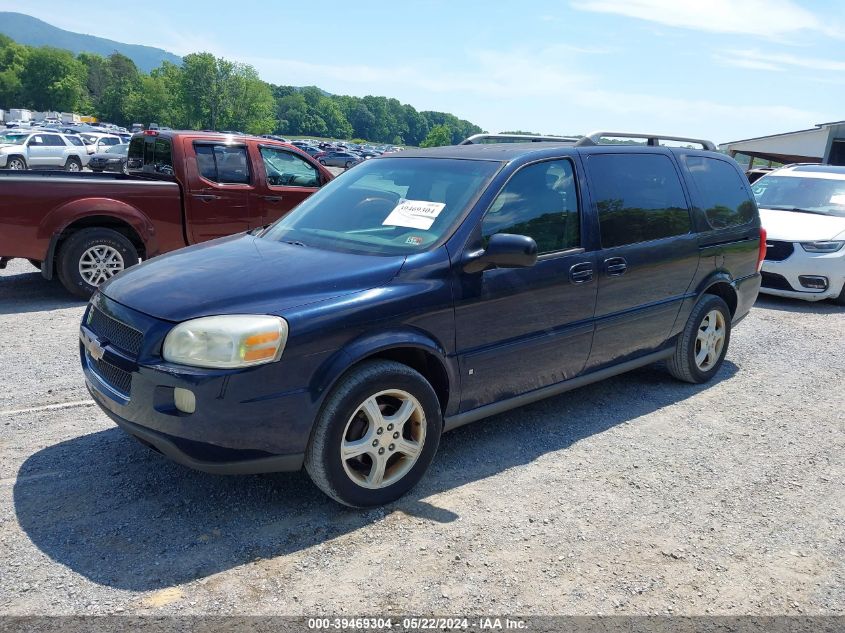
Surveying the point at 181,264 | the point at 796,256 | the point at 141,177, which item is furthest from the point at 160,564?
the point at 796,256

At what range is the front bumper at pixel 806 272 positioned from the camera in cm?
912

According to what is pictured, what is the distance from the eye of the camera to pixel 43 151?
99.1 feet

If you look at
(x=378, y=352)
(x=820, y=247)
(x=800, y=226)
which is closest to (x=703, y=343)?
(x=378, y=352)

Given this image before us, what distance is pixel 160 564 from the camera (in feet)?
10.3

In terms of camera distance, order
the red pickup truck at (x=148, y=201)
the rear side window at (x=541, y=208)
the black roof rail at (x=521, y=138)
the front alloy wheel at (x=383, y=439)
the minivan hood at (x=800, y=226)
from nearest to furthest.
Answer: the front alloy wheel at (x=383, y=439)
the rear side window at (x=541, y=208)
the black roof rail at (x=521, y=138)
the red pickup truck at (x=148, y=201)
the minivan hood at (x=800, y=226)

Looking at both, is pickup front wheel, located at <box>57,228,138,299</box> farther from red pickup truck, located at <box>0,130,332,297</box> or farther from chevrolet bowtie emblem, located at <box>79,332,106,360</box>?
chevrolet bowtie emblem, located at <box>79,332,106,360</box>

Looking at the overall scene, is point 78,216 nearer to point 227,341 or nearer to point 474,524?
point 227,341

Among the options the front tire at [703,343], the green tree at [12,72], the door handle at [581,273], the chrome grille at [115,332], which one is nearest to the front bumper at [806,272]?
the front tire at [703,343]

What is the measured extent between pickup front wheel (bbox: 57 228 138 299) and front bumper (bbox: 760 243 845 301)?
25.7 ft

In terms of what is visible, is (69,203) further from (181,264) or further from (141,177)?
(181,264)

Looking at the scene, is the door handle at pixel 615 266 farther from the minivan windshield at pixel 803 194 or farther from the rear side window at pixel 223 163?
the minivan windshield at pixel 803 194

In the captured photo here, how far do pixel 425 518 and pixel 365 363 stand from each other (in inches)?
32.8

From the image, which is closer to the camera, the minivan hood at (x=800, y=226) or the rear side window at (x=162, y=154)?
the rear side window at (x=162, y=154)

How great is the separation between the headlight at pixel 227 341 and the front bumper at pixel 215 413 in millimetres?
45
